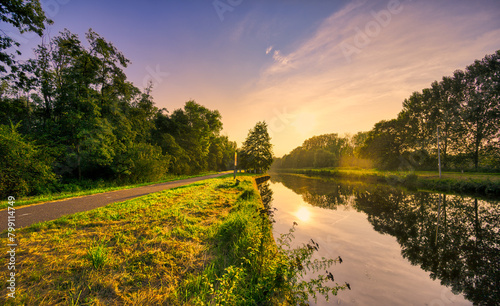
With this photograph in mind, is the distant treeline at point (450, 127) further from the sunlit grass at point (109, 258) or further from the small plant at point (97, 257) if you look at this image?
the small plant at point (97, 257)

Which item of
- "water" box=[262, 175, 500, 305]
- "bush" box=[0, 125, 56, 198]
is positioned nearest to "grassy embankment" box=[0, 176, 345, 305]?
"water" box=[262, 175, 500, 305]

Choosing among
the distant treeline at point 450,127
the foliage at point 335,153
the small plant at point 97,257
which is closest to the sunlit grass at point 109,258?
the small plant at point 97,257

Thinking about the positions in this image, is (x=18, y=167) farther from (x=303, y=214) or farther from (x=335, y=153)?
(x=335, y=153)

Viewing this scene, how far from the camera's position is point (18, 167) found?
9.18m

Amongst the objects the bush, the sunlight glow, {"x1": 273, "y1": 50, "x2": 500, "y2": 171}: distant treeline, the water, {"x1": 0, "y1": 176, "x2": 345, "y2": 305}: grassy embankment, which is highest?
{"x1": 273, "y1": 50, "x2": 500, "y2": 171}: distant treeline

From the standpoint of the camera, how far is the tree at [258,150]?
1524 inches

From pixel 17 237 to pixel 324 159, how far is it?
75094 mm

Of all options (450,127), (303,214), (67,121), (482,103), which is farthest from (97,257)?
(450,127)

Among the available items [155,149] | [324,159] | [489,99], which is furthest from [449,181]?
[324,159]

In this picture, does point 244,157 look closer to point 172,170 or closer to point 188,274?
point 172,170

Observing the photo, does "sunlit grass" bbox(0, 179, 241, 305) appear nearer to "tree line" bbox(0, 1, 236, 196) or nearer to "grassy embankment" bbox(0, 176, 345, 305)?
"grassy embankment" bbox(0, 176, 345, 305)

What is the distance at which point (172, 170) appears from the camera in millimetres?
25531

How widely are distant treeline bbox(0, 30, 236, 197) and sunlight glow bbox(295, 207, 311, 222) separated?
15044mm

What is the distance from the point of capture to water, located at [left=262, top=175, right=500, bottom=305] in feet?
13.0
